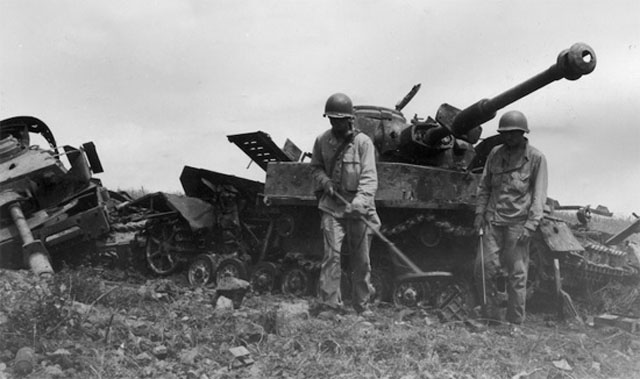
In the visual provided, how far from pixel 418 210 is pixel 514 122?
164 cm

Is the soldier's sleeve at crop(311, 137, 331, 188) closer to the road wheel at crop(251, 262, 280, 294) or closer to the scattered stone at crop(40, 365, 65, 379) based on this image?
the road wheel at crop(251, 262, 280, 294)

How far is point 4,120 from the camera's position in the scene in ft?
34.3

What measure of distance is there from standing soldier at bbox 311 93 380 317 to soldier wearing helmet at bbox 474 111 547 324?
119 centimetres

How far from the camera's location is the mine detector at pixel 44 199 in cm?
891

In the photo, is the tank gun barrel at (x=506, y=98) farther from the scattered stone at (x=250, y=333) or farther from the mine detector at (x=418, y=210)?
the scattered stone at (x=250, y=333)

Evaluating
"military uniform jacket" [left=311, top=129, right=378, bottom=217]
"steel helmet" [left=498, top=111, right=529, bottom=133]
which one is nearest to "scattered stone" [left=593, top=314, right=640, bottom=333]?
"steel helmet" [left=498, top=111, right=529, bottom=133]

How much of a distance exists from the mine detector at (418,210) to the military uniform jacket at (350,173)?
3.92 feet

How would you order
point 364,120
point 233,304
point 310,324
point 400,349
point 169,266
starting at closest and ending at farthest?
point 400,349, point 310,324, point 233,304, point 364,120, point 169,266

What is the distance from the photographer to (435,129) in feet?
27.2

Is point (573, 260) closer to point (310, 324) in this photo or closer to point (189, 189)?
point (310, 324)

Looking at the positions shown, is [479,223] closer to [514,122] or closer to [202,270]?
[514,122]

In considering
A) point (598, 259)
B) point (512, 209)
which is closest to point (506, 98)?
point (512, 209)

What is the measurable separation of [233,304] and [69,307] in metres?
1.92

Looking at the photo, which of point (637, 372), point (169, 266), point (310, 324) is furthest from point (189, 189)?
point (637, 372)
